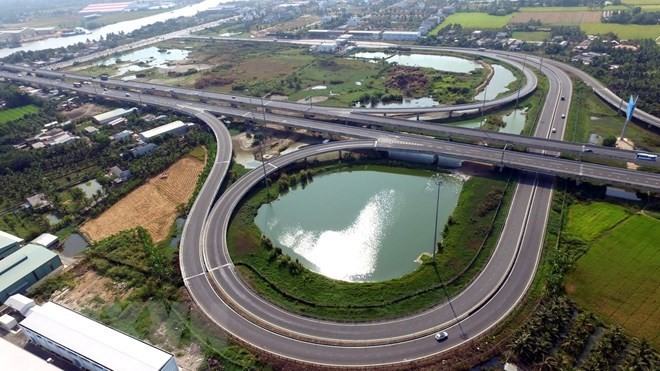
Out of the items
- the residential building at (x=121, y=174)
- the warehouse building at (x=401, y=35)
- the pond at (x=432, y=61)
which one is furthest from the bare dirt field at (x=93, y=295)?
the warehouse building at (x=401, y=35)

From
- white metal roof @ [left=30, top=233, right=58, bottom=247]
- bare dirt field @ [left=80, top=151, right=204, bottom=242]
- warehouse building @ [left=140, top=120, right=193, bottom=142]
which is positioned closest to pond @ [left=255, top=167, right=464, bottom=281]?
bare dirt field @ [left=80, top=151, right=204, bottom=242]

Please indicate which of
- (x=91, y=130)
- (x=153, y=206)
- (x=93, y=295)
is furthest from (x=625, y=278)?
(x=91, y=130)

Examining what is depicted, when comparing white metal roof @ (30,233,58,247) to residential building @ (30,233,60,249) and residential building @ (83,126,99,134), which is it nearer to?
residential building @ (30,233,60,249)

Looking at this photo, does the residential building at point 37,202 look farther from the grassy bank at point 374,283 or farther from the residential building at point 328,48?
the residential building at point 328,48

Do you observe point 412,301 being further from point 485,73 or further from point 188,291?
point 485,73

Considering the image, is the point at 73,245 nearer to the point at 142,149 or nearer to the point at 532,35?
the point at 142,149
